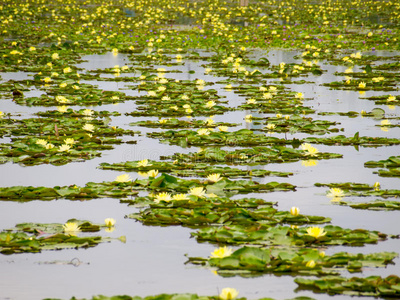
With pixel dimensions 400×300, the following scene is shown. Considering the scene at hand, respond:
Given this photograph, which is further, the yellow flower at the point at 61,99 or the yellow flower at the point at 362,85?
the yellow flower at the point at 362,85

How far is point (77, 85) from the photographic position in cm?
1302

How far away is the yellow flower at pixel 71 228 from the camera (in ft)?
18.2

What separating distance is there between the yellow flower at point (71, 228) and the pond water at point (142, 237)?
280 millimetres

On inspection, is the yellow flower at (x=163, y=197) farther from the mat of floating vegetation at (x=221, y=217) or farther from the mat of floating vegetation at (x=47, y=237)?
the mat of floating vegetation at (x=47, y=237)

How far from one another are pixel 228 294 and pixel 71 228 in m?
1.79

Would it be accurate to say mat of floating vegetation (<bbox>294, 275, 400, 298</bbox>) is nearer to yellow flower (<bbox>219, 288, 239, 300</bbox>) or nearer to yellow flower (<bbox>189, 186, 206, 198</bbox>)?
yellow flower (<bbox>219, 288, 239, 300</bbox>)

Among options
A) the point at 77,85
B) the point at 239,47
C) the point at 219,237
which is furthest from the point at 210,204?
the point at 239,47

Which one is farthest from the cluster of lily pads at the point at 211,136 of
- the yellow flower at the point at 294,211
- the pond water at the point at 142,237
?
the pond water at the point at 142,237

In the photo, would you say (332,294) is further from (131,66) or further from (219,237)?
(131,66)

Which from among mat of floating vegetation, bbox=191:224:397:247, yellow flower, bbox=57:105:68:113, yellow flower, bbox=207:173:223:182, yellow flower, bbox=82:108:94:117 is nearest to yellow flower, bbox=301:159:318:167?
yellow flower, bbox=207:173:223:182

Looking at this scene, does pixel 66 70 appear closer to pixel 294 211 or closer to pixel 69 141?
pixel 69 141

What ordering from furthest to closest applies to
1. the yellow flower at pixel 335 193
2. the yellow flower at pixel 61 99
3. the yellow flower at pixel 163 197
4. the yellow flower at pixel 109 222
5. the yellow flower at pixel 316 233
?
the yellow flower at pixel 61 99 < the yellow flower at pixel 335 193 < the yellow flower at pixel 163 197 < the yellow flower at pixel 109 222 < the yellow flower at pixel 316 233

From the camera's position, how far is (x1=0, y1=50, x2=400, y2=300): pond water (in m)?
4.56

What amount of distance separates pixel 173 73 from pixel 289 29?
36.2 feet
